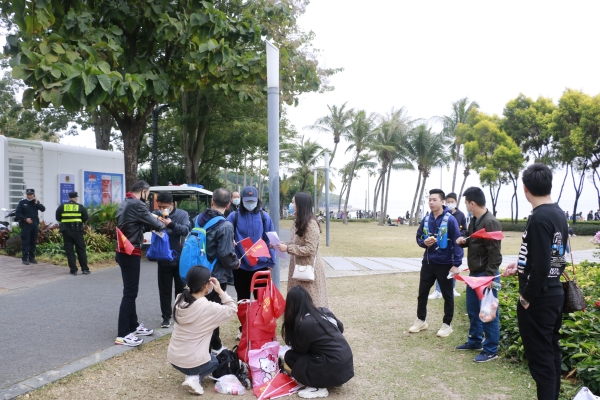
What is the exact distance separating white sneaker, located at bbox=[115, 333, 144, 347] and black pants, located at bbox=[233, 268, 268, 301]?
120 centimetres

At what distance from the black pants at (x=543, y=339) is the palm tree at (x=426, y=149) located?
3720cm

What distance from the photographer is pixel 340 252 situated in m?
14.7

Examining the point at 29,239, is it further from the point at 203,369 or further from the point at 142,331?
the point at 203,369

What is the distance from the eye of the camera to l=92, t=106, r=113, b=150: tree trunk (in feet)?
68.3

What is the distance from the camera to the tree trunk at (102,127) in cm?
2080

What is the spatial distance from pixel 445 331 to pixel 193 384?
10.3 ft

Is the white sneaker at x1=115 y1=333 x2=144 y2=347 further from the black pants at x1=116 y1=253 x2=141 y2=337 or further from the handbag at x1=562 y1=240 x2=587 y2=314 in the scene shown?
the handbag at x1=562 y1=240 x2=587 y2=314

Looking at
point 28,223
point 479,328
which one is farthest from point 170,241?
point 28,223

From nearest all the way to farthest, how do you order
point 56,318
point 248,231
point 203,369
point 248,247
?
point 203,369 < point 248,247 < point 248,231 < point 56,318

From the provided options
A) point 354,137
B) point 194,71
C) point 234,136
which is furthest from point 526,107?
point 194,71

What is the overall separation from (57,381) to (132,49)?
6.72 meters

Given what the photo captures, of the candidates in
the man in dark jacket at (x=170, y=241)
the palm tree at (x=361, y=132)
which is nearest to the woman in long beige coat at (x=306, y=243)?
the man in dark jacket at (x=170, y=241)

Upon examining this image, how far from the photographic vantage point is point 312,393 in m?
3.77

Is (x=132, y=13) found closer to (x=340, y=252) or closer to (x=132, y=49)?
(x=132, y=49)
